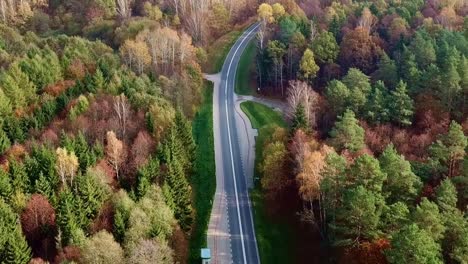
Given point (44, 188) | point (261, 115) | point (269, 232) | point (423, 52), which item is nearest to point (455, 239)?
point (269, 232)

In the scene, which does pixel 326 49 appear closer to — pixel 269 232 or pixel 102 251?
pixel 269 232

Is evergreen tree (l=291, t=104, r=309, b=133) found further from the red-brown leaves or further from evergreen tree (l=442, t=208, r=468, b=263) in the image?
the red-brown leaves

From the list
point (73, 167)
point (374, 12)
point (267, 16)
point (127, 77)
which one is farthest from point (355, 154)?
point (267, 16)

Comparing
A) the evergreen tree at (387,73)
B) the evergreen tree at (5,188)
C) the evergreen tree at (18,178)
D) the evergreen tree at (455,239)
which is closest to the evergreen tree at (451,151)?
the evergreen tree at (455,239)

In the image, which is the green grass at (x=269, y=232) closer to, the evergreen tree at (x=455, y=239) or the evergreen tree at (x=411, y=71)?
the evergreen tree at (x=455, y=239)

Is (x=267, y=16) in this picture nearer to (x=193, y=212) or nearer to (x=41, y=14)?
(x=41, y=14)
